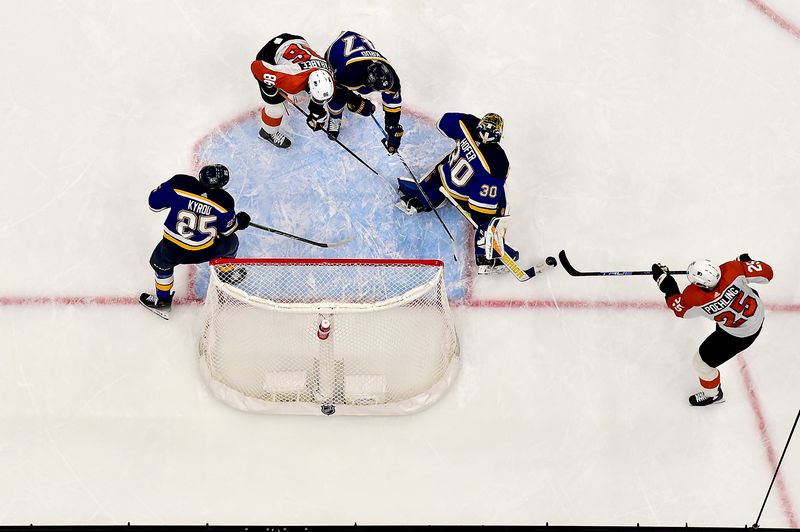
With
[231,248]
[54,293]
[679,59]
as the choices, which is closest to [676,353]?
[679,59]

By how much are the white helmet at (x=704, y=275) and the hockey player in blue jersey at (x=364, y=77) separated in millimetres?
1622

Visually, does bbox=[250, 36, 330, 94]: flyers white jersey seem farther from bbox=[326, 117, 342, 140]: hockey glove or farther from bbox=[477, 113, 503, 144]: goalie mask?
bbox=[477, 113, 503, 144]: goalie mask

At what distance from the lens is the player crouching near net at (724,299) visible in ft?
11.8

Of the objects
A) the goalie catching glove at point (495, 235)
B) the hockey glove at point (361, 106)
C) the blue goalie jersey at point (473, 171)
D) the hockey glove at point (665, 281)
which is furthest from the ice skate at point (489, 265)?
the hockey glove at point (361, 106)

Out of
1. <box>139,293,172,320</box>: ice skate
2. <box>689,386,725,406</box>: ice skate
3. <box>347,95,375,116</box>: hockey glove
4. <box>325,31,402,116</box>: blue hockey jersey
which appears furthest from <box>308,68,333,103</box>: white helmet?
<box>689,386,725,406</box>: ice skate

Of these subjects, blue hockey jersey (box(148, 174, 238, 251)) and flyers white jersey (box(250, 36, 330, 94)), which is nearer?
blue hockey jersey (box(148, 174, 238, 251))

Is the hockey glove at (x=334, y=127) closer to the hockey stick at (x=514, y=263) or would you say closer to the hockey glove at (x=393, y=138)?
the hockey glove at (x=393, y=138)

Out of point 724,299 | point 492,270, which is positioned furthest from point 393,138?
point 724,299

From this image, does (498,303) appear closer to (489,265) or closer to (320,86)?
(489,265)

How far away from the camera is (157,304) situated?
4.12 meters

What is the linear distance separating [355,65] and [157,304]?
1586 millimetres

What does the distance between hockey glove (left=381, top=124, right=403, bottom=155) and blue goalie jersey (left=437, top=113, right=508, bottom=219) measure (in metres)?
0.26

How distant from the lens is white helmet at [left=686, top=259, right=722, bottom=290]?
3.56 metres

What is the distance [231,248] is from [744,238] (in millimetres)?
2841
